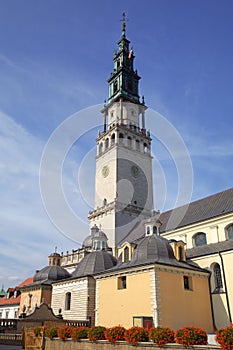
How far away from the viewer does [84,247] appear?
147 ft

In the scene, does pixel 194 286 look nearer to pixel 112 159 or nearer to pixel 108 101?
pixel 112 159

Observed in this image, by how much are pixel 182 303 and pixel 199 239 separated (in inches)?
414

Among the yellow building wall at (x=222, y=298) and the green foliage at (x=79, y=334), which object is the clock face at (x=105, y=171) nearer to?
the yellow building wall at (x=222, y=298)

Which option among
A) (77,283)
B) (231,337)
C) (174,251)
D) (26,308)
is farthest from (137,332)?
(26,308)

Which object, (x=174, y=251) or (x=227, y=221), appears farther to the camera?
(x=227, y=221)

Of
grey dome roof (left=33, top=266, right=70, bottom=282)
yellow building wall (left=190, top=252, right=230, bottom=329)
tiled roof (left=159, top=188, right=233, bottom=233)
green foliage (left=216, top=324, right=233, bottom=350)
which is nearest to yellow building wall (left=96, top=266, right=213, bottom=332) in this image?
yellow building wall (left=190, top=252, right=230, bottom=329)

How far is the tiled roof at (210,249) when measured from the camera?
27300 mm

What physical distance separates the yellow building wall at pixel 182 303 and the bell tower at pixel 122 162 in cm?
2016

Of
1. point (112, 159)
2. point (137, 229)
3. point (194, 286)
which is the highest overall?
point (112, 159)

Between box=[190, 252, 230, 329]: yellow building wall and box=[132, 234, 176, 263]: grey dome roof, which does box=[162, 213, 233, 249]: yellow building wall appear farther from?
box=[132, 234, 176, 263]: grey dome roof

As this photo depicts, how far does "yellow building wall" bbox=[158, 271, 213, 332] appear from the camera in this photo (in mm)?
21844

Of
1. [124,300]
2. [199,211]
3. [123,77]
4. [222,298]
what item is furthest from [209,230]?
[123,77]

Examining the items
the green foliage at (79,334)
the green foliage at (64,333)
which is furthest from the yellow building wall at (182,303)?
the green foliage at (64,333)

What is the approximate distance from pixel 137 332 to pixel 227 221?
18.9 m
